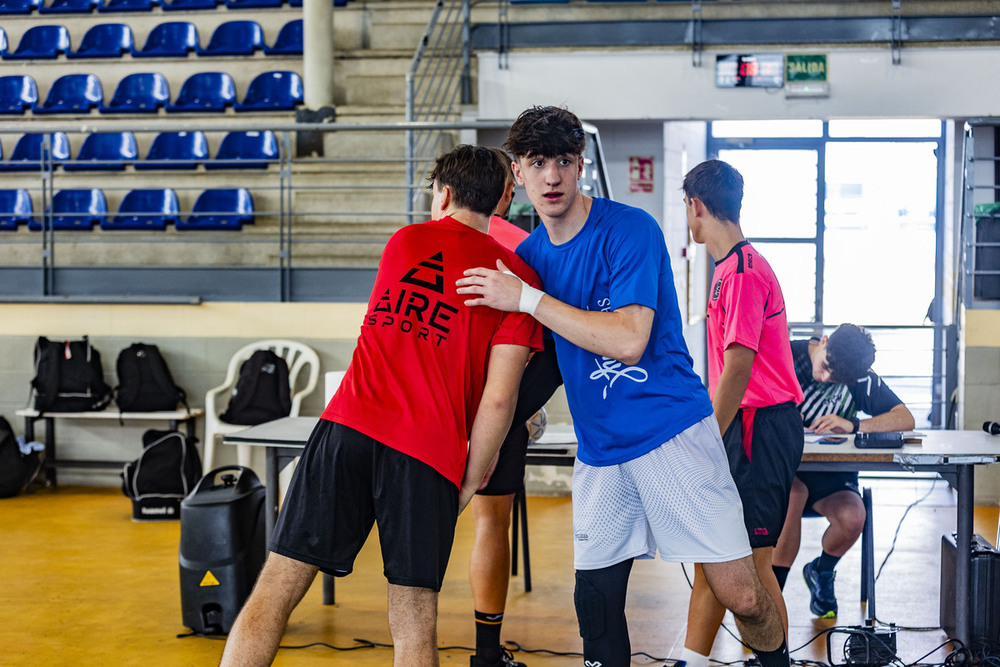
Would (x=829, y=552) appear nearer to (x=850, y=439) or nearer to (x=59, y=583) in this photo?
(x=850, y=439)

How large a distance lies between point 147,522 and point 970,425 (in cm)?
449

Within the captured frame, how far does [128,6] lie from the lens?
28.1 ft

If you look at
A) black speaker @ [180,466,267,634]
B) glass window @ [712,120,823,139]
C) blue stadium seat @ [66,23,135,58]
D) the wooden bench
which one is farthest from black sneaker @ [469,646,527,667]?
glass window @ [712,120,823,139]

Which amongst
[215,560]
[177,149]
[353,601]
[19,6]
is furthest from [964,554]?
[19,6]

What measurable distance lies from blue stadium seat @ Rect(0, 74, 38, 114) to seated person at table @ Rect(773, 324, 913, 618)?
6.88 metres

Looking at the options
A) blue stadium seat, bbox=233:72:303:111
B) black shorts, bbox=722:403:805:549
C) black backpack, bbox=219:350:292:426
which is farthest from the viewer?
blue stadium seat, bbox=233:72:303:111

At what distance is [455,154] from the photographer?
2352 mm

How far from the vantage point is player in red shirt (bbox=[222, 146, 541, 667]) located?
2.15 m

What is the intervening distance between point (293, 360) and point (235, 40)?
142 inches

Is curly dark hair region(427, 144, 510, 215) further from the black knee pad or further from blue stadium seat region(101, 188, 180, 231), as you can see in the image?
blue stadium seat region(101, 188, 180, 231)

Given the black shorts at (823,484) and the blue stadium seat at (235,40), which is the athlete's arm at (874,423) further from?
the blue stadium seat at (235,40)

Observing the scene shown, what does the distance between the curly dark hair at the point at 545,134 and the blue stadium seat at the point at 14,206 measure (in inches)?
250

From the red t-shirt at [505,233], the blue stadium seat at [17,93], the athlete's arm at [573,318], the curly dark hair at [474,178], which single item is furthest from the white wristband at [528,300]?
the blue stadium seat at [17,93]

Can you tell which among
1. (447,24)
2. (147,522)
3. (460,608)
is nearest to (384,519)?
(460,608)
